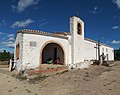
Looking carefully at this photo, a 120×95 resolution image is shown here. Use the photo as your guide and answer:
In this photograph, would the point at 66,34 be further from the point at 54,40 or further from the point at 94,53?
the point at 94,53

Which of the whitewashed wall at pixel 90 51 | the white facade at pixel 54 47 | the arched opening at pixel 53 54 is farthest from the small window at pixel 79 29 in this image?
the arched opening at pixel 53 54

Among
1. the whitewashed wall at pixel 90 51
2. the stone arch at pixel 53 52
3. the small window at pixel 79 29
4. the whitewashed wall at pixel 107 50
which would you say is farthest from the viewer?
the whitewashed wall at pixel 107 50

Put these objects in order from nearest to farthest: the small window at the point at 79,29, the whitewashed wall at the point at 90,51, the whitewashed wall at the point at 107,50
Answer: the small window at the point at 79,29 → the whitewashed wall at the point at 90,51 → the whitewashed wall at the point at 107,50

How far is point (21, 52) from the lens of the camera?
46.9ft

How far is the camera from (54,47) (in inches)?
770

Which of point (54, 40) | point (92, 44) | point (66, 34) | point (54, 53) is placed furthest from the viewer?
point (92, 44)

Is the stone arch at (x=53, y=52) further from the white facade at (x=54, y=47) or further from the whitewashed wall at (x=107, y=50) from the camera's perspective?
the whitewashed wall at (x=107, y=50)

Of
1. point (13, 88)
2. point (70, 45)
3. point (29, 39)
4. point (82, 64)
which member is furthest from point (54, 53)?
point (13, 88)

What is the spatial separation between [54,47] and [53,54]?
3.17ft

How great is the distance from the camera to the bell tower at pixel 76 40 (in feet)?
58.6

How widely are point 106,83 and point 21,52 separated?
8.01 metres

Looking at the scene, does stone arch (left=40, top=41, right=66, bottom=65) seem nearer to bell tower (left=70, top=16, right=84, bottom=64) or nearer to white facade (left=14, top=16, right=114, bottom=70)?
white facade (left=14, top=16, right=114, bottom=70)

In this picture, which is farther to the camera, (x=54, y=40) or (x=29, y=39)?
(x=54, y=40)

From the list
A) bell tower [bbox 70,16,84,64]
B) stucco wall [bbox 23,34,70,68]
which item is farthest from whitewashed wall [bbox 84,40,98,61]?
stucco wall [bbox 23,34,70,68]
